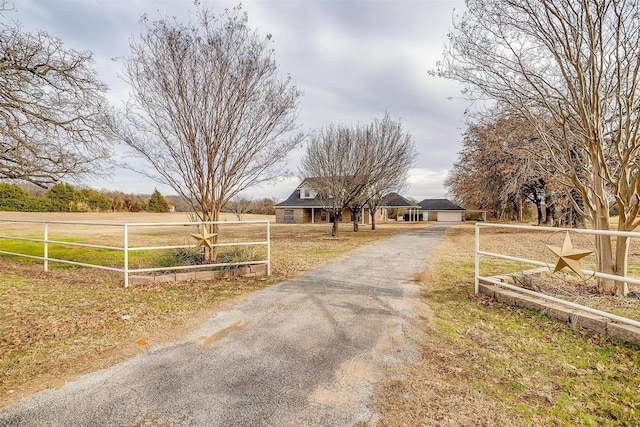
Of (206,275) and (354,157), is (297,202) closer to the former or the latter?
(354,157)

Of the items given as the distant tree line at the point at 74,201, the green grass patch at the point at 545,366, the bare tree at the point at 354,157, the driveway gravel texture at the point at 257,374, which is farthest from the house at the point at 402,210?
the driveway gravel texture at the point at 257,374

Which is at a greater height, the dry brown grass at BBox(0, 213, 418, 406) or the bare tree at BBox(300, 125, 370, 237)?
the bare tree at BBox(300, 125, 370, 237)

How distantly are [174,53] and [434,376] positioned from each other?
8.09 metres

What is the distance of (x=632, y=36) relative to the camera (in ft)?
14.5

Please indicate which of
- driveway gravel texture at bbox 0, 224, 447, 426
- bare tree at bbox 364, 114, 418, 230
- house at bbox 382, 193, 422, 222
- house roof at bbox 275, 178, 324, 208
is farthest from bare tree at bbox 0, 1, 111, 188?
house at bbox 382, 193, 422, 222

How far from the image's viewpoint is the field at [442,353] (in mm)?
2344

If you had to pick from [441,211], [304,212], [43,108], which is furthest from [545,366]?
[441,211]

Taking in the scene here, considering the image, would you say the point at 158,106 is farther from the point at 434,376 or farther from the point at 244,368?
the point at 434,376

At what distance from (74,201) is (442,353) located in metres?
48.3

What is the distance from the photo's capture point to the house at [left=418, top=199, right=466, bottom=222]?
153ft

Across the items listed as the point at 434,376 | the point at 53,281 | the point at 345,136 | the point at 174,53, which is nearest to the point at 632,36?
the point at 434,376

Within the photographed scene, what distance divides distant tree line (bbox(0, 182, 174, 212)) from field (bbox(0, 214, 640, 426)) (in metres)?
33.7

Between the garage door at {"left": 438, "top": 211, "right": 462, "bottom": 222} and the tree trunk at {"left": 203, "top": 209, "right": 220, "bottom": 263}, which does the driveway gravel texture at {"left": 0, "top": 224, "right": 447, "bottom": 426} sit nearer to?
the tree trunk at {"left": 203, "top": 209, "right": 220, "bottom": 263}

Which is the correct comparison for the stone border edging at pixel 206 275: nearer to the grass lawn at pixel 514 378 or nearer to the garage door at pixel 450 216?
the grass lawn at pixel 514 378
